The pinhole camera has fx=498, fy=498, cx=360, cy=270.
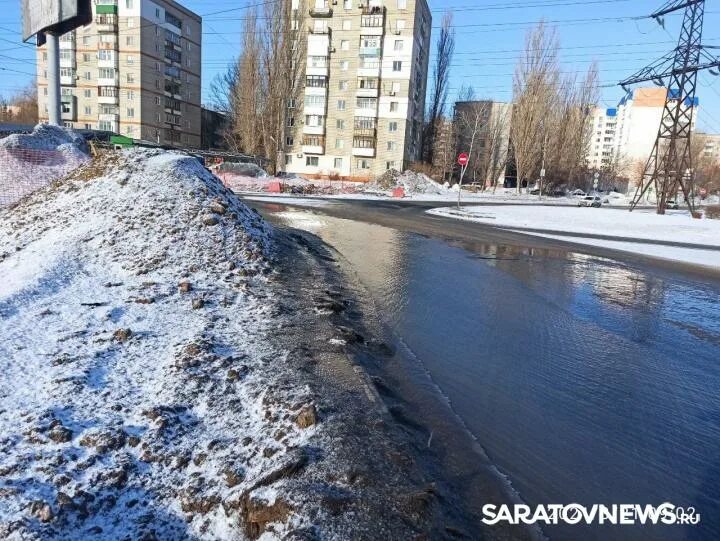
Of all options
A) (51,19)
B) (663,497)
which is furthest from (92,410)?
(51,19)

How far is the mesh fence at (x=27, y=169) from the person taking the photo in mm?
10383

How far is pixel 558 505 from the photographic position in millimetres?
3076

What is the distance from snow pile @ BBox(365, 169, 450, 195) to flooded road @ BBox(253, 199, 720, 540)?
40975 millimetres

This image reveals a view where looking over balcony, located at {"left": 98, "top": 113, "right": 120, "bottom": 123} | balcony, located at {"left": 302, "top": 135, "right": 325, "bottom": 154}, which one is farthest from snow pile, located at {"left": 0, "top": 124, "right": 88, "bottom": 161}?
balcony, located at {"left": 98, "top": 113, "right": 120, "bottom": 123}

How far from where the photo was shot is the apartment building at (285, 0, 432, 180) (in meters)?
62.6

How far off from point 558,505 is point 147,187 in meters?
7.77

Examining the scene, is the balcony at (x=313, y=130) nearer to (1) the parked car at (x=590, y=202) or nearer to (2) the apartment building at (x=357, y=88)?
(2) the apartment building at (x=357, y=88)

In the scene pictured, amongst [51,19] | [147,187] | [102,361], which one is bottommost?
[102,361]

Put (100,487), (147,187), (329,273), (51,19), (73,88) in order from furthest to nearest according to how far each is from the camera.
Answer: (73,88) → (51,19) → (329,273) → (147,187) → (100,487)

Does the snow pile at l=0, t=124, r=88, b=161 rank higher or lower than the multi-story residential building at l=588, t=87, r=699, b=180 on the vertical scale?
lower

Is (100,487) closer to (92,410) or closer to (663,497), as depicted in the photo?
(92,410)

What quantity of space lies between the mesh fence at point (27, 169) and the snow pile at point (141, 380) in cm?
271

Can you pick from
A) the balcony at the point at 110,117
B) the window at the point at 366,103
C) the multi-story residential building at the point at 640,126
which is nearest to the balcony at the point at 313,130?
the window at the point at 366,103

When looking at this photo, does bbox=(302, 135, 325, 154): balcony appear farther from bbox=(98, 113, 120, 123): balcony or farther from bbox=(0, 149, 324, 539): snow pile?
bbox=(0, 149, 324, 539): snow pile
